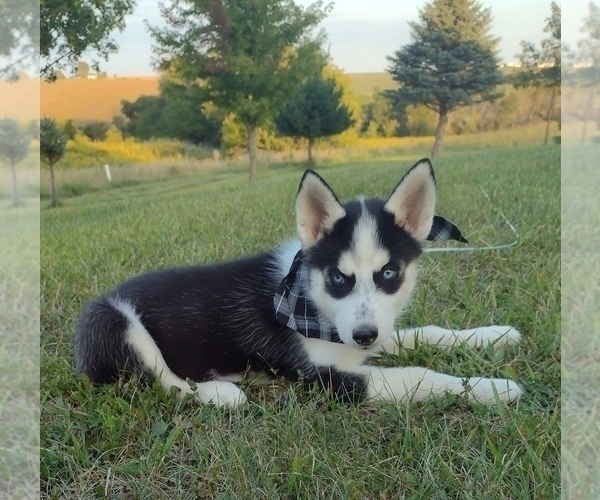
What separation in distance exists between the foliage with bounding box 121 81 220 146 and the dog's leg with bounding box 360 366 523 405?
72 centimetres

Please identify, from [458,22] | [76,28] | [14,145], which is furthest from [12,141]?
[458,22]

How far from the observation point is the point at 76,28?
147 cm

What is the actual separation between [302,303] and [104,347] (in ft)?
1.61

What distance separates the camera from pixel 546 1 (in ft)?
5.14

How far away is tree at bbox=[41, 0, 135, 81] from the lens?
1415mm

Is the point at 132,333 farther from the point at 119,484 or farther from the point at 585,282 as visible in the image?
the point at 585,282

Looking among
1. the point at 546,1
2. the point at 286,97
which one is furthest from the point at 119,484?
the point at 546,1

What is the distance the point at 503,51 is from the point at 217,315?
1023 mm

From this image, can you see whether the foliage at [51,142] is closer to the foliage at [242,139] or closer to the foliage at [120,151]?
the foliage at [120,151]

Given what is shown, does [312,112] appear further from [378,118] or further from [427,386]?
[427,386]

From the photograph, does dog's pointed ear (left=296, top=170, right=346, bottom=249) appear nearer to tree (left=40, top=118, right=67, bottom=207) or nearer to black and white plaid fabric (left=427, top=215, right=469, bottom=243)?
black and white plaid fabric (left=427, top=215, right=469, bottom=243)

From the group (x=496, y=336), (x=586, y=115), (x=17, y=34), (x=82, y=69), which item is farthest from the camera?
(x=496, y=336)

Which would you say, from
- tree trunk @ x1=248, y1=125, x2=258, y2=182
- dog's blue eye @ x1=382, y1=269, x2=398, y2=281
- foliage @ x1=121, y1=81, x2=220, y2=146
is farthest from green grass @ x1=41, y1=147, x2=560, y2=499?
dog's blue eye @ x1=382, y1=269, x2=398, y2=281

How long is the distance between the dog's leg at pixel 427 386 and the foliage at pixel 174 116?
28.2 inches
